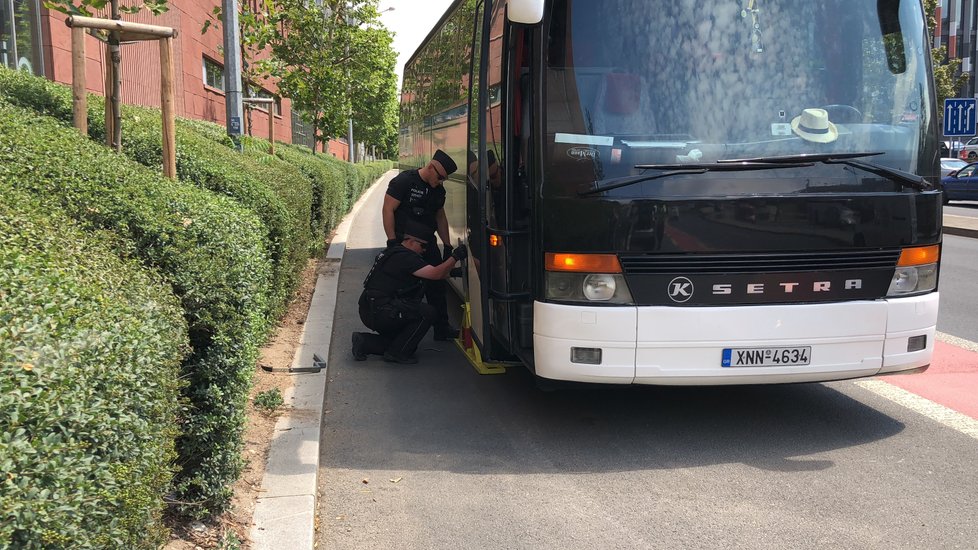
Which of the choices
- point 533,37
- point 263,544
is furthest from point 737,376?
point 263,544

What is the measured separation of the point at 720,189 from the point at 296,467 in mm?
2828

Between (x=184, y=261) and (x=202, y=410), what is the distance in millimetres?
679

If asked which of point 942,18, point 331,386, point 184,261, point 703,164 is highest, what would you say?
point 942,18

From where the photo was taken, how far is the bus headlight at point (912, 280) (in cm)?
518

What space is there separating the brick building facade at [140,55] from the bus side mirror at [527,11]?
447 cm

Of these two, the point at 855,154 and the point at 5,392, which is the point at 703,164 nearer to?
the point at 855,154

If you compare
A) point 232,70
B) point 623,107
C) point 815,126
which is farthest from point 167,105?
point 232,70

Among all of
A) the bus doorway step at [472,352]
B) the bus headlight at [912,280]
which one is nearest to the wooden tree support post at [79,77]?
the bus doorway step at [472,352]

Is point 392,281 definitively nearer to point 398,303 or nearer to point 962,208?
point 398,303

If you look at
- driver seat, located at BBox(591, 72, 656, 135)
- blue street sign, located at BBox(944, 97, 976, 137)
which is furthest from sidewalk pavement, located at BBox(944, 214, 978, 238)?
driver seat, located at BBox(591, 72, 656, 135)

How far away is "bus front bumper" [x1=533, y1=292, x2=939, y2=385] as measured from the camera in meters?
4.93

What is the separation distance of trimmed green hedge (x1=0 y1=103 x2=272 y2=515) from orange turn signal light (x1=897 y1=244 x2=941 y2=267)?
3741mm

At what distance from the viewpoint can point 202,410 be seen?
3.81 metres

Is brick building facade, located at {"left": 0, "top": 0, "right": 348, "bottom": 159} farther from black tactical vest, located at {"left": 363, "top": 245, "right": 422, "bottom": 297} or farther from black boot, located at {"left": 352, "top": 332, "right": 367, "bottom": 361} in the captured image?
black boot, located at {"left": 352, "top": 332, "right": 367, "bottom": 361}
